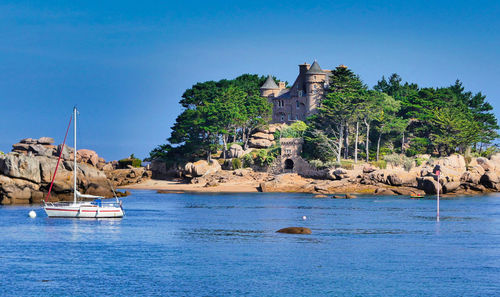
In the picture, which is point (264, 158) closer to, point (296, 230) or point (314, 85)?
point (314, 85)

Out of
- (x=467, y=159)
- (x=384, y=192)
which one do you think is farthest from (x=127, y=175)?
(x=467, y=159)

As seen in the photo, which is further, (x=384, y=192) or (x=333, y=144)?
(x=333, y=144)

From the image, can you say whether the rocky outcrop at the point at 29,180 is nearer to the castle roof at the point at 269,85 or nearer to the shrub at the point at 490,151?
the castle roof at the point at 269,85

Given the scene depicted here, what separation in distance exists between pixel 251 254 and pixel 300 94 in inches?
4092

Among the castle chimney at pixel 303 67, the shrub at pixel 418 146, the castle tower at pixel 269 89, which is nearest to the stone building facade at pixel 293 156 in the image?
the shrub at pixel 418 146

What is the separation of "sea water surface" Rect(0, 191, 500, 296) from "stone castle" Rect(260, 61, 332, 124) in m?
65.3

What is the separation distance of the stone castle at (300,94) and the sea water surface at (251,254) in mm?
65289

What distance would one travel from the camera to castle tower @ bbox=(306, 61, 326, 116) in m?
144

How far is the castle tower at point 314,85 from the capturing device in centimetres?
14450

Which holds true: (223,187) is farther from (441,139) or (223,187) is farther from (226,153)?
(441,139)

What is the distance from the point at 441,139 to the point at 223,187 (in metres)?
42.3

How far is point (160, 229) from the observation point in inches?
2518

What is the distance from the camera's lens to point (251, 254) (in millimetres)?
48219

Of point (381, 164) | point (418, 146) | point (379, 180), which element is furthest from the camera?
point (418, 146)
